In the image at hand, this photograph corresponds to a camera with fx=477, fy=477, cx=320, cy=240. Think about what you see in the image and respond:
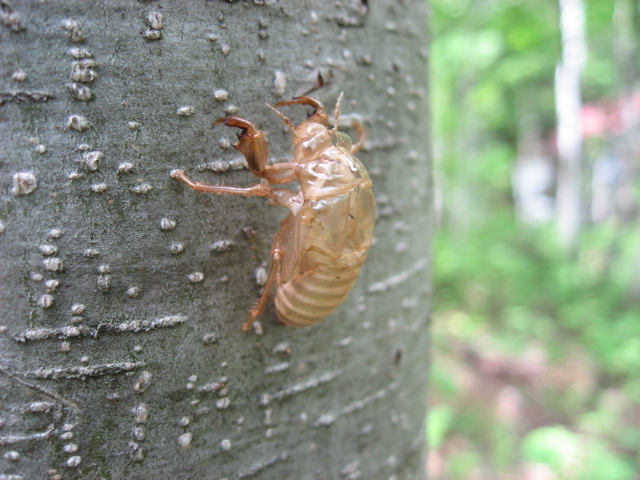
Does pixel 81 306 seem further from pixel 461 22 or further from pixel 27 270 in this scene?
pixel 461 22

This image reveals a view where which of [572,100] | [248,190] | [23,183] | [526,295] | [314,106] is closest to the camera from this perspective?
[23,183]

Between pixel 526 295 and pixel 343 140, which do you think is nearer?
pixel 343 140

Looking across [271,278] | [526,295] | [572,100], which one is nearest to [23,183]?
[271,278]

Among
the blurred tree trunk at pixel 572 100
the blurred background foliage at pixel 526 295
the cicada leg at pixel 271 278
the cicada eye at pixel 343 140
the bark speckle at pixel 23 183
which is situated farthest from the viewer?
the blurred tree trunk at pixel 572 100

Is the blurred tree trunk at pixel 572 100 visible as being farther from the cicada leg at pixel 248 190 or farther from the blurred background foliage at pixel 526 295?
the cicada leg at pixel 248 190

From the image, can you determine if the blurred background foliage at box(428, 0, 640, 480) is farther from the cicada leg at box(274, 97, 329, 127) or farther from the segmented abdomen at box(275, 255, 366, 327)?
the cicada leg at box(274, 97, 329, 127)

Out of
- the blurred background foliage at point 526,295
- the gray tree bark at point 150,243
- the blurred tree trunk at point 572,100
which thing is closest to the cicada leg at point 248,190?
the gray tree bark at point 150,243

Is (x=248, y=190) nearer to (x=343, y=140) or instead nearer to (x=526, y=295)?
(x=343, y=140)
